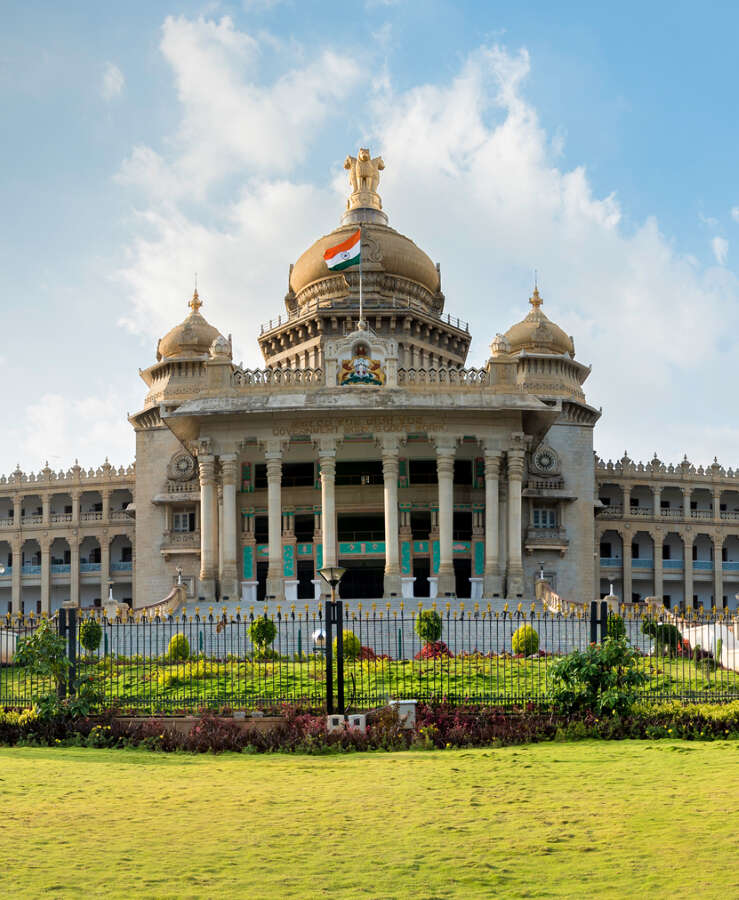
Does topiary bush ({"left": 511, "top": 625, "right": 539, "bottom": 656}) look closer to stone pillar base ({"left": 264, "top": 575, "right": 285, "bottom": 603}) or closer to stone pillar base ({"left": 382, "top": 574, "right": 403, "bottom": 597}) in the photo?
stone pillar base ({"left": 382, "top": 574, "right": 403, "bottom": 597})

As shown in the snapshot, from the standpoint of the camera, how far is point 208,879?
959 cm

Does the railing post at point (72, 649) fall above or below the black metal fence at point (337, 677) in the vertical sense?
above

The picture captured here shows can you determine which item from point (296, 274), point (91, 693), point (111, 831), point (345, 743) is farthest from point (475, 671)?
point (296, 274)

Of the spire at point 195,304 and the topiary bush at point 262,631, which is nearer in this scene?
the topiary bush at point 262,631

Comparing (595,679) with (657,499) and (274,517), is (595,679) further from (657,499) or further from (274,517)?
(657,499)

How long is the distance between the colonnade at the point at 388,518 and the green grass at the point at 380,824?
2402 centimetres

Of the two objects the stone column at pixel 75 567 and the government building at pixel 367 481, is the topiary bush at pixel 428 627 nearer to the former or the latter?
the government building at pixel 367 481

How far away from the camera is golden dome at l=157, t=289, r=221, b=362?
57906 millimetres

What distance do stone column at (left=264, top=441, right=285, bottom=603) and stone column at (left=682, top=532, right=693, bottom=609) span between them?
32317 mm

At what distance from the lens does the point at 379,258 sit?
54406 millimetres

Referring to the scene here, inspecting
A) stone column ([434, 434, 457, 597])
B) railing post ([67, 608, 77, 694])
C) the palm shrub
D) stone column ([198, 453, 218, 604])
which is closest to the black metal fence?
railing post ([67, 608, 77, 694])

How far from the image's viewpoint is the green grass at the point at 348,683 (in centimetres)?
Answer: 2030

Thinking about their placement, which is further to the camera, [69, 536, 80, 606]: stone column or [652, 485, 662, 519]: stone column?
[69, 536, 80, 606]: stone column

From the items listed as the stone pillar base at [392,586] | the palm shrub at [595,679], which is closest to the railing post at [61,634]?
the palm shrub at [595,679]
